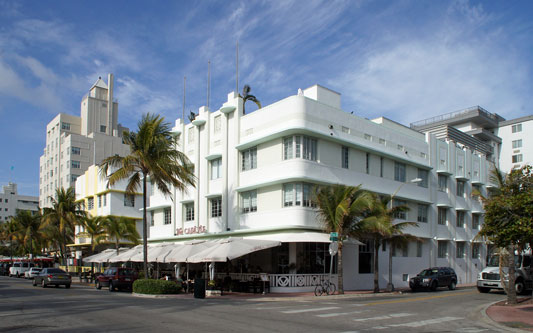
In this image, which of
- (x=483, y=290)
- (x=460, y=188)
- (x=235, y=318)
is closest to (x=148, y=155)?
(x=235, y=318)

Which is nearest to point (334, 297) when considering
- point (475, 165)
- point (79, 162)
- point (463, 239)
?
point (463, 239)

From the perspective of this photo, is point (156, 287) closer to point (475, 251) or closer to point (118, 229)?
point (118, 229)

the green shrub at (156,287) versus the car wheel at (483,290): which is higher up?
the green shrub at (156,287)

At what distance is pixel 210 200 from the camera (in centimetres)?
3659

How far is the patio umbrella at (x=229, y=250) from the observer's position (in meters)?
Result: 25.7

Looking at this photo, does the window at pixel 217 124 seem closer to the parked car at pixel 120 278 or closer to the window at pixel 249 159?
the window at pixel 249 159

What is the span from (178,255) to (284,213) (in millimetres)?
6853

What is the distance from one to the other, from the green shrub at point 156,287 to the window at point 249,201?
7872 millimetres

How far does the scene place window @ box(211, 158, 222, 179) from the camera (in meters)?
36.2

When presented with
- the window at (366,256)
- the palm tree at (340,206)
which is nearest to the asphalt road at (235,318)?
the palm tree at (340,206)

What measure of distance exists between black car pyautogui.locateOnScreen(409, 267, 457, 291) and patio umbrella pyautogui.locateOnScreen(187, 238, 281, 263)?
10586mm

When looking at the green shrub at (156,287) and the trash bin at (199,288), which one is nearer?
the trash bin at (199,288)

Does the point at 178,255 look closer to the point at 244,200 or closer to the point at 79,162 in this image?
the point at 244,200

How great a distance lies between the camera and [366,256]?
3397 centimetres
